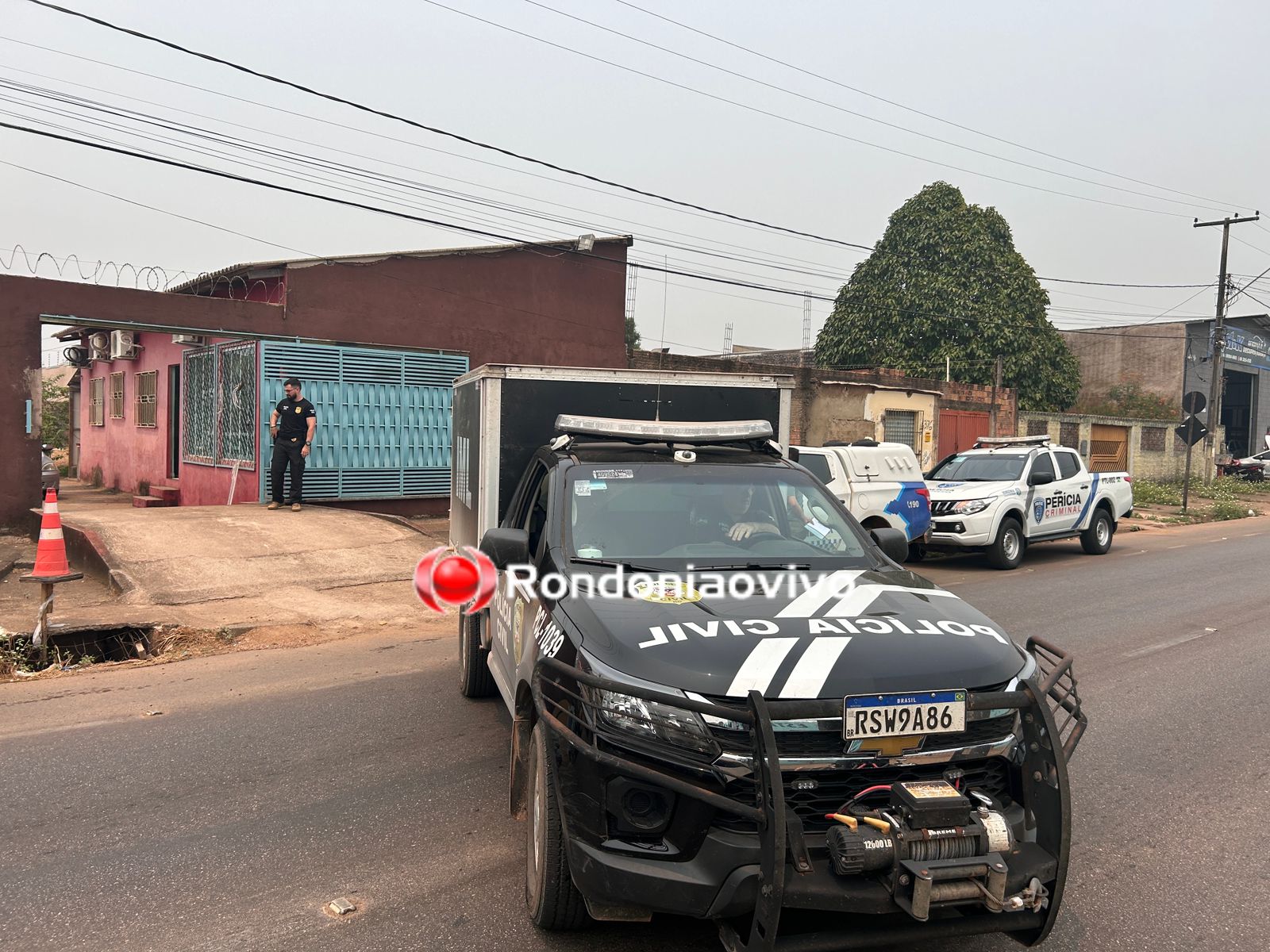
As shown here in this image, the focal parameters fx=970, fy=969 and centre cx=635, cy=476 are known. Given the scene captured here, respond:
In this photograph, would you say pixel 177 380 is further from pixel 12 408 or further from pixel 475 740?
pixel 475 740

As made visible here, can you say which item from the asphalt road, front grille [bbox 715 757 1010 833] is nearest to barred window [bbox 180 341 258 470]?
the asphalt road

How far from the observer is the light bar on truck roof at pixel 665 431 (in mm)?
5066

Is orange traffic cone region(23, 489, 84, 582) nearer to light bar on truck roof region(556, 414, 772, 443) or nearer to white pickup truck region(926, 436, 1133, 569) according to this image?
light bar on truck roof region(556, 414, 772, 443)

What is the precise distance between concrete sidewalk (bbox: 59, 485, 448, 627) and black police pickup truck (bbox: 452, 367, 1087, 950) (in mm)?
5849

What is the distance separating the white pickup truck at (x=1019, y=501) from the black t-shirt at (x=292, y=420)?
8878mm

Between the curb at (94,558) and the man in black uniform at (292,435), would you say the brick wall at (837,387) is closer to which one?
the man in black uniform at (292,435)

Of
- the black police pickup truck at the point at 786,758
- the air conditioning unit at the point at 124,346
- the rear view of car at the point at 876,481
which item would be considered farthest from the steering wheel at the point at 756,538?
the air conditioning unit at the point at 124,346

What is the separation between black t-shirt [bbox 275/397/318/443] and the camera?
1362cm

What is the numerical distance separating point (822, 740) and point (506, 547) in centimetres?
178

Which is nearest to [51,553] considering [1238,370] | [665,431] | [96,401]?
[665,431]

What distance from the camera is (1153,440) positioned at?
3294cm

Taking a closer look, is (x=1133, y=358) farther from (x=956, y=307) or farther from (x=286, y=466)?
(x=286, y=466)

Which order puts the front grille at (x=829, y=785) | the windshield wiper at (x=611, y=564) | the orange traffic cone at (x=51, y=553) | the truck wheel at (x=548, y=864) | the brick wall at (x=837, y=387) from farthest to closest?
the brick wall at (x=837, y=387) < the orange traffic cone at (x=51, y=553) < the windshield wiper at (x=611, y=564) < the truck wheel at (x=548, y=864) < the front grille at (x=829, y=785)

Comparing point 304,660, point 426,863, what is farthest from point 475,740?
point 304,660
